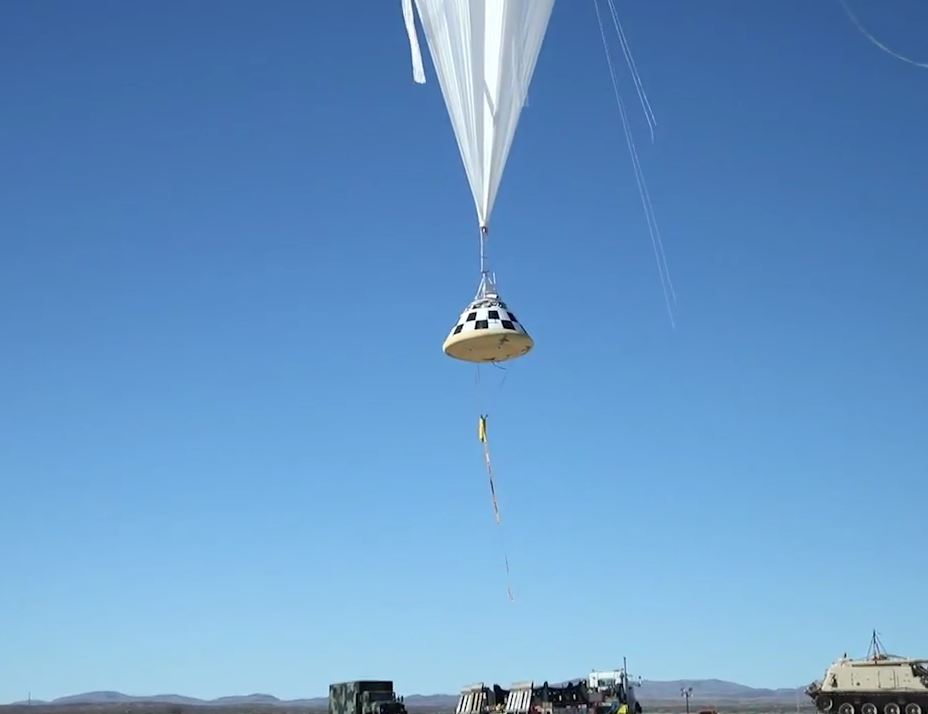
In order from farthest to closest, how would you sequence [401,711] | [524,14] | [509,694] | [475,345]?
[509,694]
[401,711]
[475,345]
[524,14]

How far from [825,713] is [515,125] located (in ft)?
119

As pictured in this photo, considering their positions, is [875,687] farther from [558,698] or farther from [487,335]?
[487,335]

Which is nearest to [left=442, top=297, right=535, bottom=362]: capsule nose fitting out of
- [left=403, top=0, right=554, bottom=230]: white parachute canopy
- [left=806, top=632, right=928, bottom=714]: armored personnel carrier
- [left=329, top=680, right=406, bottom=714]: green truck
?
[left=403, top=0, right=554, bottom=230]: white parachute canopy

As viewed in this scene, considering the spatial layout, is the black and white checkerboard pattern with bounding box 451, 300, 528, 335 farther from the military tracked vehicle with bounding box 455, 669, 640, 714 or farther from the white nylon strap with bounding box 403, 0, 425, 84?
the military tracked vehicle with bounding box 455, 669, 640, 714

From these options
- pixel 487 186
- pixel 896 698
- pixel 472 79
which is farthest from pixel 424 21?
pixel 896 698

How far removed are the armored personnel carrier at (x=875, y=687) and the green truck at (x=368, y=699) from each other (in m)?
24.9

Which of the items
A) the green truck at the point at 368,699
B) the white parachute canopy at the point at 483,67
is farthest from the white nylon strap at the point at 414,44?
the green truck at the point at 368,699

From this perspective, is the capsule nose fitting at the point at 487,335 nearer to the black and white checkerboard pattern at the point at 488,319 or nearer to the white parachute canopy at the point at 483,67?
the black and white checkerboard pattern at the point at 488,319

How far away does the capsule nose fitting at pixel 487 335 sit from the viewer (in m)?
24.0

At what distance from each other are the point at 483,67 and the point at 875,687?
1421 inches

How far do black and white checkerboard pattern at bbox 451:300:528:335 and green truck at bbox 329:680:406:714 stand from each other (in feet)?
42.4

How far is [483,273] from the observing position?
83.4 ft

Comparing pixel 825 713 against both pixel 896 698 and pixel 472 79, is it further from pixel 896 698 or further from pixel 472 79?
pixel 472 79

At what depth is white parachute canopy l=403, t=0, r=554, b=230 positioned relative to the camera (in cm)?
2289
